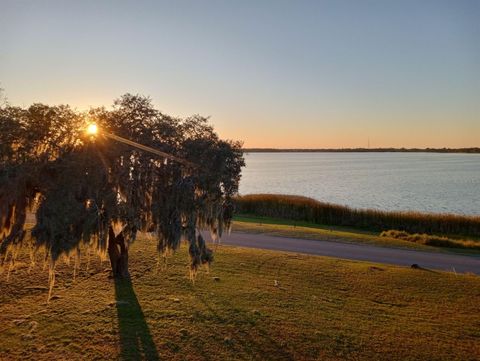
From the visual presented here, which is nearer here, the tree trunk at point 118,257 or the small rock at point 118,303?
the small rock at point 118,303

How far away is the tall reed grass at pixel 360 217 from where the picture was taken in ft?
125

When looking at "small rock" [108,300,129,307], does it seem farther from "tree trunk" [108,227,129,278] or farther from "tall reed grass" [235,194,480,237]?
"tall reed grass" [235,194,480,237]

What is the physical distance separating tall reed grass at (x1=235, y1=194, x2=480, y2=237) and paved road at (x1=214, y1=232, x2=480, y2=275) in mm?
13008

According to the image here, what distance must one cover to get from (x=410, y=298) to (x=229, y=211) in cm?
773

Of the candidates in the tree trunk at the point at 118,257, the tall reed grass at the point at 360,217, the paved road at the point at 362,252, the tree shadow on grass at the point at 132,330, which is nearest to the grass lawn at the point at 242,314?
the tree shadow on grass at the point at 132,330

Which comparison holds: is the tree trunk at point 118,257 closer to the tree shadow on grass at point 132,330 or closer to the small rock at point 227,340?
the tree shadow on grass at point 132,330

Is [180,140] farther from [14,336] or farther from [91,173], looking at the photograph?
[14,336]

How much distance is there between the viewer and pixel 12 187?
1102 cm

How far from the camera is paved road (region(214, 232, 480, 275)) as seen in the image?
22.1m

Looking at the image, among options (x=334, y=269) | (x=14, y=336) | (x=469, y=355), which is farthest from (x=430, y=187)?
(x=14, y=336)

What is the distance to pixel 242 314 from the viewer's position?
13.1 meters

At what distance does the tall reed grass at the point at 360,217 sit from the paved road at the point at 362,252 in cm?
1301

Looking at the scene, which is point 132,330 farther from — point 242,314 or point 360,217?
point 360,217

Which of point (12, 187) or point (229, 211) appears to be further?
point (229, 211)
